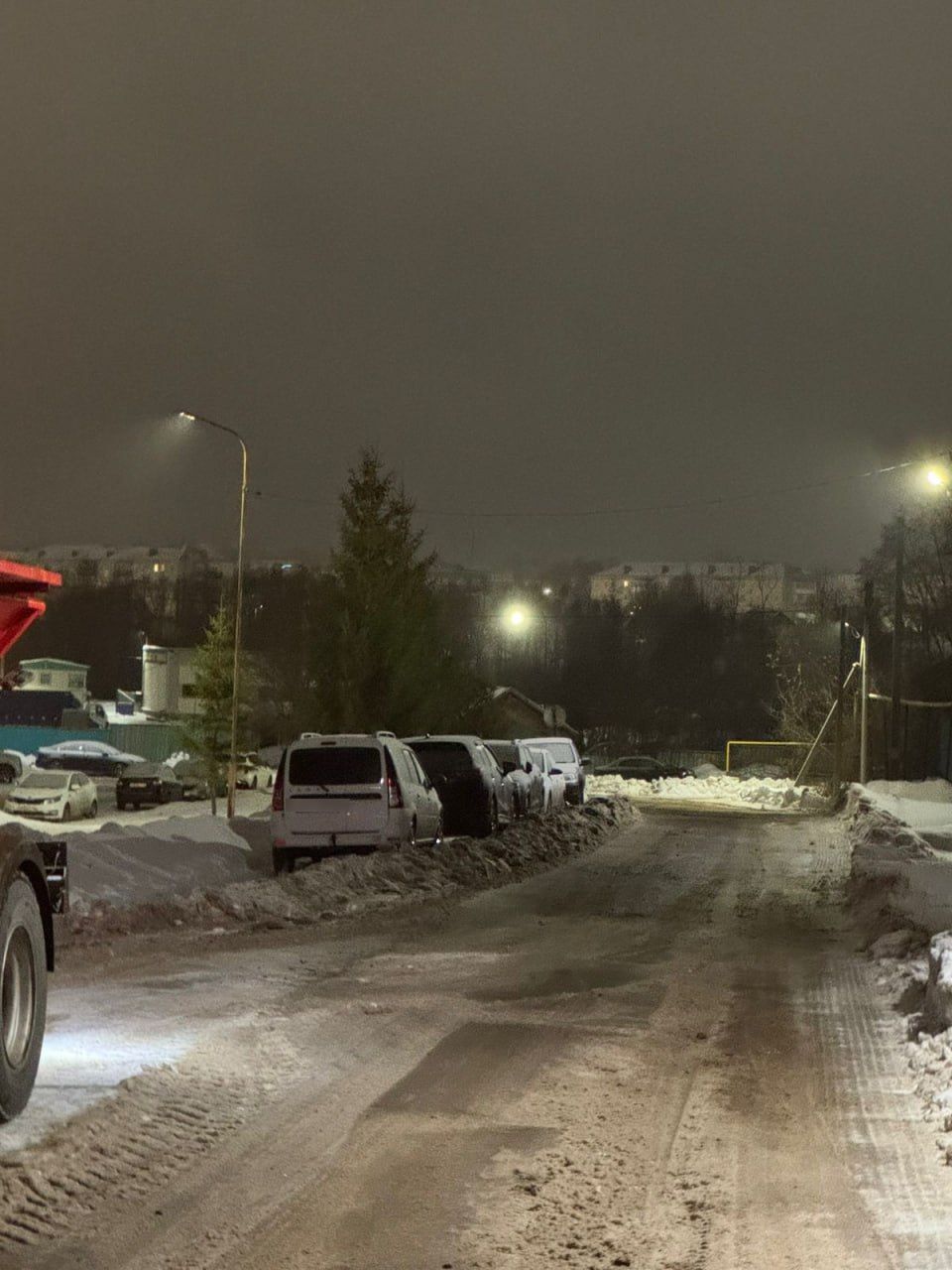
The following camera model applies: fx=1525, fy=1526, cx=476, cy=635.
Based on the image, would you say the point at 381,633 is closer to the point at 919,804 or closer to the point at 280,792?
the point at 919,804

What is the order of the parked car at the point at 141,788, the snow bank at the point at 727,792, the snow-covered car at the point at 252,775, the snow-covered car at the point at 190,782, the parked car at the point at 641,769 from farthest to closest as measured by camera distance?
the parked car at the point at 641,769, the snow-covered car at the point at 190,782, the snow-covered car at the point at 252,775, the parked car at the point at 141,788, the snow bank at the point at 727,792

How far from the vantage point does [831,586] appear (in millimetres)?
128000

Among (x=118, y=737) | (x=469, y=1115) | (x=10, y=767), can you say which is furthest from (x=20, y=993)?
(x=118, y=737)

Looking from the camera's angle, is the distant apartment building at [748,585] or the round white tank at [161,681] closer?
the round white tank at [161,681]

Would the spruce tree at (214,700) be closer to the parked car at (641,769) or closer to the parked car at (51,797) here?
the parked car at (51,797)

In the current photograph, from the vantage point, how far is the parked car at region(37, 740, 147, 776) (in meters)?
70.0

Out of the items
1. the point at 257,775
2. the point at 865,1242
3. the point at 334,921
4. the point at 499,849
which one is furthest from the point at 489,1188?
the point at 257,775

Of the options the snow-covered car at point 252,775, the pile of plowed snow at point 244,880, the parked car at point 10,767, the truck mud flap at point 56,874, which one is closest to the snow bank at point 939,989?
the truck mud flap at point 56,874

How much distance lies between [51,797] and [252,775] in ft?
52.3

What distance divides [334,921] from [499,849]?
25.1ft

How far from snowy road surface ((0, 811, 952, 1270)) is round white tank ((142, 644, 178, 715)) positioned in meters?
87.5

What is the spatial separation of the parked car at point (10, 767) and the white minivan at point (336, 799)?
38.1 metres

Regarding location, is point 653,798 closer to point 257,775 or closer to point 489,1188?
point 257,775

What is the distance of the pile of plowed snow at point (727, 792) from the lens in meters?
50.3
